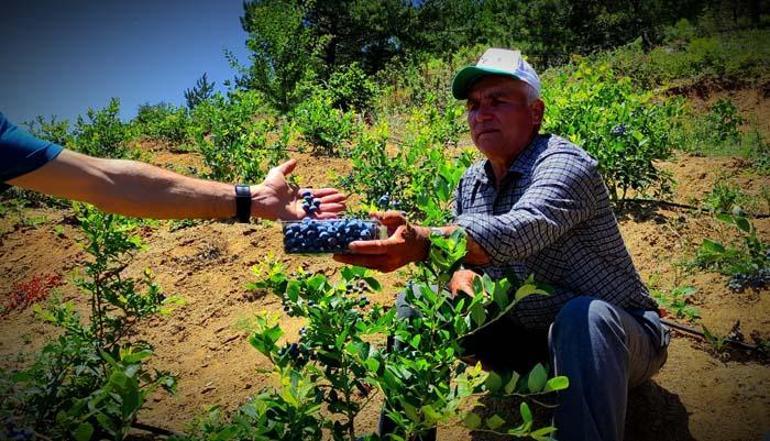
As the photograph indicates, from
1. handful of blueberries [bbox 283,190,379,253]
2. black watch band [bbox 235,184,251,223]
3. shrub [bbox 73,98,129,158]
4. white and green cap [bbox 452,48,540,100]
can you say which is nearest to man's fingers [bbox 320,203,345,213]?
black watch band [bbox 235,184,251,223]

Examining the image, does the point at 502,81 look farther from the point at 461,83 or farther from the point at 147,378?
the point at 147,378

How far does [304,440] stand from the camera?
5.04 ft

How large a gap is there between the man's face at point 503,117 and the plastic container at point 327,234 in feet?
2.52

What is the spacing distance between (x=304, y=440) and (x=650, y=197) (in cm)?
446

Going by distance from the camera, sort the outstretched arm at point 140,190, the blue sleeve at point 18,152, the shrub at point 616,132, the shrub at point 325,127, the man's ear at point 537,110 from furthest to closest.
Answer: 1. the shrub at point 325,127
2. the shrub at point 616,132
3. the man's ear at point 537,110
4. the outstretched arm at point 140,190
5. the blue sleeve at point 18,152

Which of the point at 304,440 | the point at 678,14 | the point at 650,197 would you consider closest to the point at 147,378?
the point at 304,440

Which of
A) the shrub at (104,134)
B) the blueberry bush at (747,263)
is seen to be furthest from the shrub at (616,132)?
the shrub at (104,134)

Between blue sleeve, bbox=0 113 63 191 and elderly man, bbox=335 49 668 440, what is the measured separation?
1.16 meters

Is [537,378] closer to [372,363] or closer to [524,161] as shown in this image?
[372,363]

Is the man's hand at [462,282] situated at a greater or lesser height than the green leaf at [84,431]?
greater

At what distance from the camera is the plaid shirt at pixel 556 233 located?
158 centimetres

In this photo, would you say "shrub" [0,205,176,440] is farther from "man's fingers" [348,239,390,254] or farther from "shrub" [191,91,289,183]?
"shrub" [191,91,289,183]

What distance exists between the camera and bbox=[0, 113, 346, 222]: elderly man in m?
1.81

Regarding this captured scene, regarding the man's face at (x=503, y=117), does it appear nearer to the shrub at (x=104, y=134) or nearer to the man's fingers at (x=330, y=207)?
the man's fingers at (x=330, y=207)
